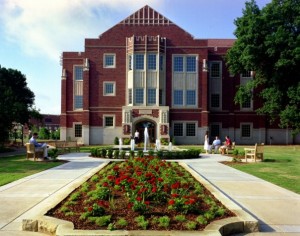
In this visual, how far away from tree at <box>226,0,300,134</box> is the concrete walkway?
87.4 ft

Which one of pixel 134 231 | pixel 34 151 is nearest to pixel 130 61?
pixel 34 151

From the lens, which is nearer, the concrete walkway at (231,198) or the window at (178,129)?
the concrete walkway at (231,198)

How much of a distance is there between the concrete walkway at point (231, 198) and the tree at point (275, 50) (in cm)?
2664

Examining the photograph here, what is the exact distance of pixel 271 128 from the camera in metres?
49.0

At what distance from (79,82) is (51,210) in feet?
139

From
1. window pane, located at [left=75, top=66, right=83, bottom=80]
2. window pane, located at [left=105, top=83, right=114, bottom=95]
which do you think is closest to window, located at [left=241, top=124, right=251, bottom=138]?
window pane, located at [left=105, top=83, right=114, bottom=95]

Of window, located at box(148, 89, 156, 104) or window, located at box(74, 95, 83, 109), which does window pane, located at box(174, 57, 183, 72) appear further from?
window, located at box(74, 95, 83, 109)

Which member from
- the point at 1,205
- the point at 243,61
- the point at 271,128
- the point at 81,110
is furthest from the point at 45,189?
the point at 271,128

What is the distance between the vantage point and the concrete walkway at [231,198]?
7100 millimetres

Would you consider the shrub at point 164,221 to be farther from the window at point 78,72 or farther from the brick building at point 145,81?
the window at point 78,72

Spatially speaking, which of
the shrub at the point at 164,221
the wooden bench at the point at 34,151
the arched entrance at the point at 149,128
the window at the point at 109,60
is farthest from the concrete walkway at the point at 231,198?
the window at the point at 109,60

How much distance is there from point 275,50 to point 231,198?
105 feet

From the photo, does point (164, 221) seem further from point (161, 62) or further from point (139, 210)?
point (161, 62)

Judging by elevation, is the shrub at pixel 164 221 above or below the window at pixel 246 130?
below
